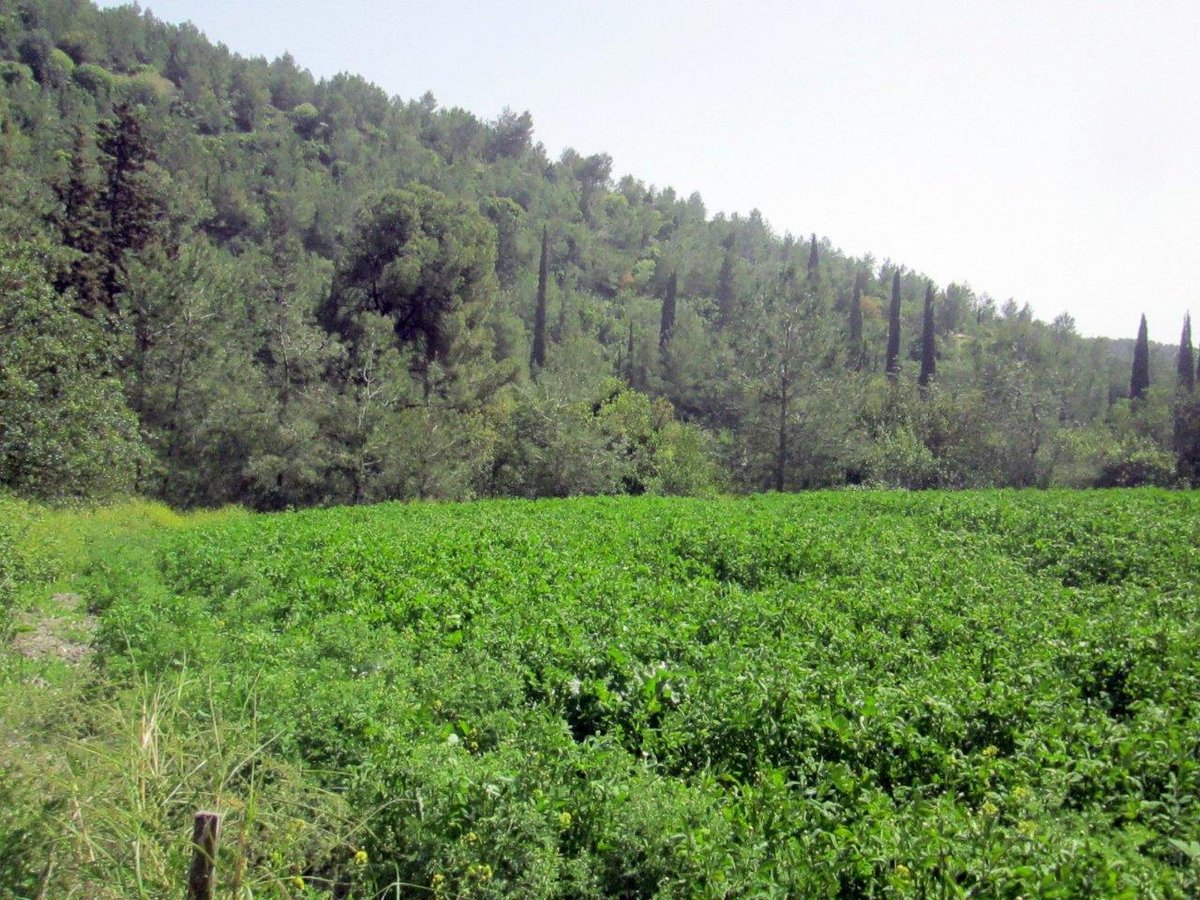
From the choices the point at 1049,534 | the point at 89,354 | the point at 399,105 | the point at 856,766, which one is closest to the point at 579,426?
the point at 89,354

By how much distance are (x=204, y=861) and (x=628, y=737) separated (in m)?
2.96

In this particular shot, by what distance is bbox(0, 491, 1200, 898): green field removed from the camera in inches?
142

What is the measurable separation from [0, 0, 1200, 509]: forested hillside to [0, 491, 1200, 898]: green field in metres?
17.2

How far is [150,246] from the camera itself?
30.0 metres

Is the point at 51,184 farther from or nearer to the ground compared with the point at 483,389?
farther from the ground

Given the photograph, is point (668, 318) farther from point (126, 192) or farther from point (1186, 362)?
point (126, 192)

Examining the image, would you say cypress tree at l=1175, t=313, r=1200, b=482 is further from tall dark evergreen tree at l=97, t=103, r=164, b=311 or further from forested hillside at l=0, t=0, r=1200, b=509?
tall dark evergreen tree at l=97, t=103, r=164, b=311

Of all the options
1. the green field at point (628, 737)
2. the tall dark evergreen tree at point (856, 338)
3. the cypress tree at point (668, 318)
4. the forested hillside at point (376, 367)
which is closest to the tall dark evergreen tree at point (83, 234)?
the forested hillside at point (376, 367)

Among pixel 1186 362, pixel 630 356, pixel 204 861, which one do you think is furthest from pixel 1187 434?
pixel 204 861

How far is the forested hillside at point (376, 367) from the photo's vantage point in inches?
1034

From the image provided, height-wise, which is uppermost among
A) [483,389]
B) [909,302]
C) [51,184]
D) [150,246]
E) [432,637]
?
[909,302]

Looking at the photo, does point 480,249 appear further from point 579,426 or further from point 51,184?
point 51,184

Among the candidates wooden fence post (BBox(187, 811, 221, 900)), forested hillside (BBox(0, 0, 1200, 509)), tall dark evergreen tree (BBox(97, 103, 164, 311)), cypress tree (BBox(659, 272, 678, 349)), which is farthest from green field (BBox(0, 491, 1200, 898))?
cypress tree (BBox(659, 272, 678, 349))

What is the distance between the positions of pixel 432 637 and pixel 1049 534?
10583 mm
